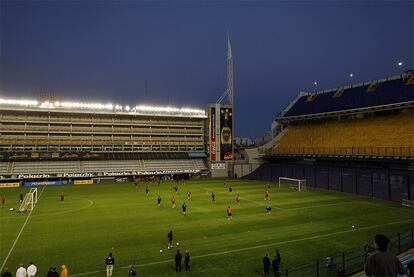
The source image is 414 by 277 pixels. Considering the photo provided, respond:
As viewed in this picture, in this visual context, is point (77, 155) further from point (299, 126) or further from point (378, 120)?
point (378, 120)

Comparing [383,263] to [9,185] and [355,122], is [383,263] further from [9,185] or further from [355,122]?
[9,185]

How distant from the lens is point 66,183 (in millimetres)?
66562

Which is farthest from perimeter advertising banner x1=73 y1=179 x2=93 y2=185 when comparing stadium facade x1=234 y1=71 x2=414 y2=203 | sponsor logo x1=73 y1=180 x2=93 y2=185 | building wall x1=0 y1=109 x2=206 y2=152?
stadium facade x1=234 y1=71 x2=414 y2=203

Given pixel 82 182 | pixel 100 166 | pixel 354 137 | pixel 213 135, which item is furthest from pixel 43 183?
pixel 354 137

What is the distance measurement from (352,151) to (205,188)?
26809 millimetres

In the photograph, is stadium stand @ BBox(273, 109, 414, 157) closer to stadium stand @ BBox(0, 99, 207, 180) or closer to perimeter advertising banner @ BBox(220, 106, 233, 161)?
perimeter advertising banner @ BBox(220, 106, 233, 161)

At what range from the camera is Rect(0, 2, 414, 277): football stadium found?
21.2 m

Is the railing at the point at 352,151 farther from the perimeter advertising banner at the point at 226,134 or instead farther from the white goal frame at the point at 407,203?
the perimeter advertising banner at the point at 226,134

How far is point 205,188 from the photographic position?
5947 cm

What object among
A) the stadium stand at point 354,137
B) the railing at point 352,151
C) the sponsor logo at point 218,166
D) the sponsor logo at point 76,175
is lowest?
the sponsor logo at point 76,175

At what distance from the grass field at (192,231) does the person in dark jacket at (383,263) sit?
13.3 m

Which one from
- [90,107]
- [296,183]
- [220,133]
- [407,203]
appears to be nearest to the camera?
[407,203]

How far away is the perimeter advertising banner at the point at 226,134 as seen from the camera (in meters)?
81.0

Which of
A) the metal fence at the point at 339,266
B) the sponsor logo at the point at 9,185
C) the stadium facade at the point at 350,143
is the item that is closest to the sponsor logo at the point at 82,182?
the sponsor logo at the point at 9,185
